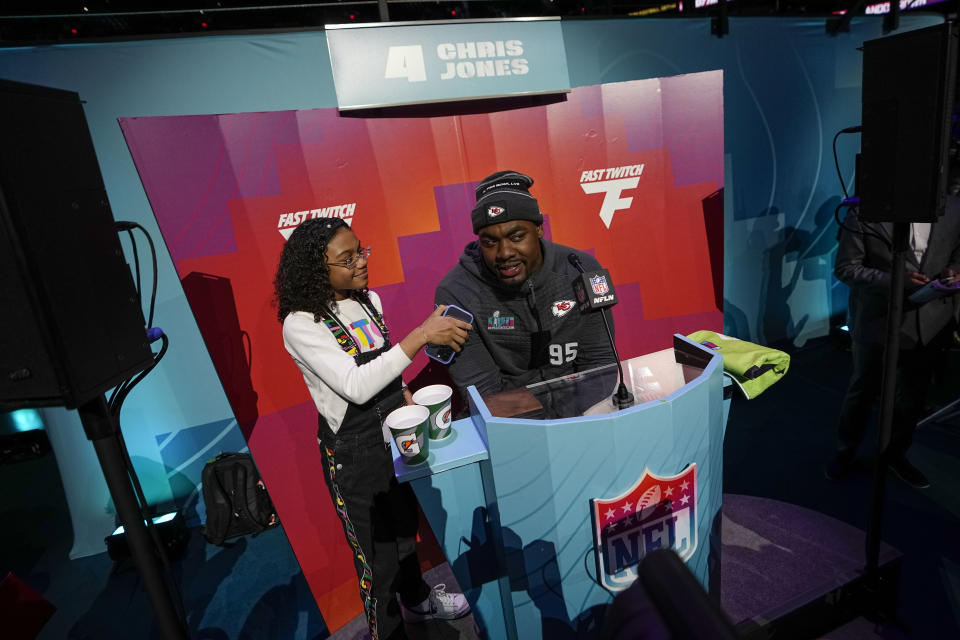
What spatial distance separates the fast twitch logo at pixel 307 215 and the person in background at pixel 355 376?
22.3 inches

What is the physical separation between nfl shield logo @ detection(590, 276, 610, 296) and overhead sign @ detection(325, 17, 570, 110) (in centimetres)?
138

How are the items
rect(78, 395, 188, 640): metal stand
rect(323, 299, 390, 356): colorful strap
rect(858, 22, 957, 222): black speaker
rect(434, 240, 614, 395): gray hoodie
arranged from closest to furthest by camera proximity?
rect(78, 395, 188, 640): metal stand → rect(858, 22, 957, 222): black speaker → rect(323, 299, 390, 356): colorful strap → rect(434, 240, 614, 395): gray hoodie

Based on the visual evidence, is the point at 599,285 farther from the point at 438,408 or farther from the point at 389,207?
the point at 389,207

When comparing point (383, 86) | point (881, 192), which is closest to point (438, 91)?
point (383, 86)

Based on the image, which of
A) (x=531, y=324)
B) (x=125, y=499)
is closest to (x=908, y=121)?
(x=531, y=324)

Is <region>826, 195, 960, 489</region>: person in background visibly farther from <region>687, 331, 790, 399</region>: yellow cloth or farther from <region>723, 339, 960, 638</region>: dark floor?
<region>687, 331, 790, 399</region>: yellow cloth

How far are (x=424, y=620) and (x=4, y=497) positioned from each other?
A: 3.64m

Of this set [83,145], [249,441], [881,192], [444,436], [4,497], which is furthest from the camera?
[4,497]

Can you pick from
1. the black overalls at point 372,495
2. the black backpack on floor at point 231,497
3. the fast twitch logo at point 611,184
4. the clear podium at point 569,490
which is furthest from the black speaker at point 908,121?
the black backpack on floor at point 231,497

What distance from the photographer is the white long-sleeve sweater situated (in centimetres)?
159

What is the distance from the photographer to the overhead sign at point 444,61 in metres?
2.12

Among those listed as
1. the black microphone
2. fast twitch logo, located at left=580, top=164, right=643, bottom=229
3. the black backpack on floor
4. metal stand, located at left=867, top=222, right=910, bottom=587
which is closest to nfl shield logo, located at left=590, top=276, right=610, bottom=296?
the black microphone

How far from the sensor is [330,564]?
2389 millimetres

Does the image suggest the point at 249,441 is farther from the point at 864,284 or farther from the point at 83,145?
the point at 864,284
